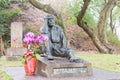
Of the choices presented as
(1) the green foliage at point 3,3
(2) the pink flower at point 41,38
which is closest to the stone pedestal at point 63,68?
(2) the pink flower at point 41,38

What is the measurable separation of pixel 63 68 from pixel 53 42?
0.89 metres

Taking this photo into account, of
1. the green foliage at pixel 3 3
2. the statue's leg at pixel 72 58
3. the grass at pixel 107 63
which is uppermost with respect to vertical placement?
the green foliage at pixel 3 3

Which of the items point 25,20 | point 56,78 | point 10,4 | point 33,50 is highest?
point 10,4

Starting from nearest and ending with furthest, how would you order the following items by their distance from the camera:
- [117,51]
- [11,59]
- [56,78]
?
[56,78] < [11,59] < [117,51]

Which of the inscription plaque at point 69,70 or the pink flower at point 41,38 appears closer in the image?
the inscription plaque at point 69,70

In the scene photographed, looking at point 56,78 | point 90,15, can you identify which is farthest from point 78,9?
point 56,78

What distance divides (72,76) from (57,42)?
104 centimetres

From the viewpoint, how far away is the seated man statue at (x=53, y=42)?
266 inches

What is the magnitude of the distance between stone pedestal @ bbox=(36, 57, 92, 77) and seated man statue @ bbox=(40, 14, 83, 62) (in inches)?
9.4

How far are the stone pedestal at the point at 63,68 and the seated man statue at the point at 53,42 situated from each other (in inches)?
9.4

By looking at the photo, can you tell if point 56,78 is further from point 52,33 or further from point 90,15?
point 90,15

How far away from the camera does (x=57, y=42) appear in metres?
6.96

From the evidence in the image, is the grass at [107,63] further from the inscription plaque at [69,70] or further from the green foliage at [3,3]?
the green foliage at [3,3]

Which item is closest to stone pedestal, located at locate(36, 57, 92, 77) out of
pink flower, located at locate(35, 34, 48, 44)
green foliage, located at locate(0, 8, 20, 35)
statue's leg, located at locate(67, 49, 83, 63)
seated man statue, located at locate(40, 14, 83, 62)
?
statue's leg, located at locate(67, 49, 83, 63)
